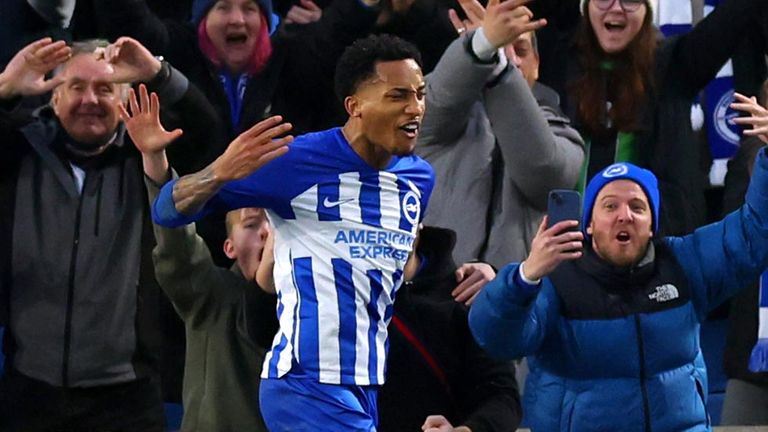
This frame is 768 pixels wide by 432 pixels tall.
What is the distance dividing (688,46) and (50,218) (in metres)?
2.63

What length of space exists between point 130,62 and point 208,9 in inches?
33.1

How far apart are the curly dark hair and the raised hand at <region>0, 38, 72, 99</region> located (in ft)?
4.58

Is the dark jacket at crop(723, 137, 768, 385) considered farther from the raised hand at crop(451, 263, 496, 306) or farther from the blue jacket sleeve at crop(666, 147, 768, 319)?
the raised hand at crop(451, 263, 496, 306)

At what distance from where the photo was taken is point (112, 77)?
7.59m

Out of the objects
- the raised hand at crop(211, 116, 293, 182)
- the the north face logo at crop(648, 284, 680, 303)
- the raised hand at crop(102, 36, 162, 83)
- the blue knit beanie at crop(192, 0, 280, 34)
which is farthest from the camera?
the blue knit beanie at crop(192, 0, 280, 34)

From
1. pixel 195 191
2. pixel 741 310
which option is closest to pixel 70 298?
pixel 195 191

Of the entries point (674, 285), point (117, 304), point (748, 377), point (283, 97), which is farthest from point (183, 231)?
point (748, 377)

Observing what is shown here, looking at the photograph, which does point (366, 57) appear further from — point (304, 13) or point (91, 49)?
point (304, 13)

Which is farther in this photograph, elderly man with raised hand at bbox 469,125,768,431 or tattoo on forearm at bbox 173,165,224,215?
elderly man with raised hand at bbox 469,125,768,431

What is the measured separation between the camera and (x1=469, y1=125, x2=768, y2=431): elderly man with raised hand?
21.7 ft

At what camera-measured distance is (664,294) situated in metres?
6.71

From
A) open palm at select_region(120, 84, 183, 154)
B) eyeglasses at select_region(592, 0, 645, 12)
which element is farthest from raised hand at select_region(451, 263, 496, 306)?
eyeglasses at select_region(592, 0, 645, 12)

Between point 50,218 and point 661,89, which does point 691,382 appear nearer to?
point 661,89

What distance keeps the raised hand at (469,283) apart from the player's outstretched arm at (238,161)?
89cm
